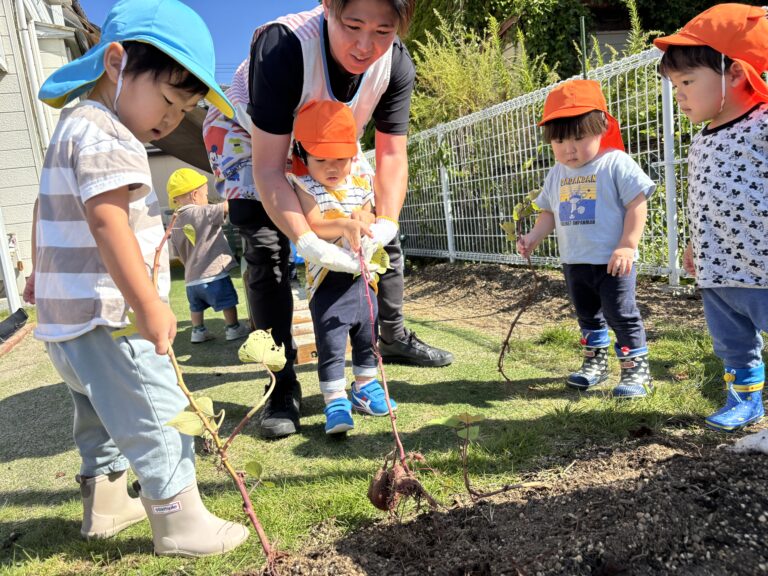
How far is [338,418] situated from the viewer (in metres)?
2.07

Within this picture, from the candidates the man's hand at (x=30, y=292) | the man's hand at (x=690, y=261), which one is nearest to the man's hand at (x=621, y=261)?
the man's hand at (x=690, y=261)

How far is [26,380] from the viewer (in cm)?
348

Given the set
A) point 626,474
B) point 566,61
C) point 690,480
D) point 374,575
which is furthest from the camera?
point 566,61

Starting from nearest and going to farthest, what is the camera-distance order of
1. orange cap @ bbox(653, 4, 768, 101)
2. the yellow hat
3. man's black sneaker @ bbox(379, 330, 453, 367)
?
orange cap @ bbox(653, 4, 768, 101) < man's black sneaker @ bbox(379, 330, 453, 367) < the yellow hat

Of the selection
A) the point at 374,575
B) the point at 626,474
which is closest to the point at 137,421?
the point at 374,575

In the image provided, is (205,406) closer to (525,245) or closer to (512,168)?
(525,245)

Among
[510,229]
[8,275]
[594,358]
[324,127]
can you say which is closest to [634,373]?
[594,358]

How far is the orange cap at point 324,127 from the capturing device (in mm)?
2023

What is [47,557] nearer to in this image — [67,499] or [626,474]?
[67,499]

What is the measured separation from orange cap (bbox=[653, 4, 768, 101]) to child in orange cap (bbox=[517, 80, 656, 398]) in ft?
1.66

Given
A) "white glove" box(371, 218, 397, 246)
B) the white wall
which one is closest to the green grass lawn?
"white glove" box(371, 218, 397, 246)

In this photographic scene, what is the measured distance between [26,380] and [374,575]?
3204mm

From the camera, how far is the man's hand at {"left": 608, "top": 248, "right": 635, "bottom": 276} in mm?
2232

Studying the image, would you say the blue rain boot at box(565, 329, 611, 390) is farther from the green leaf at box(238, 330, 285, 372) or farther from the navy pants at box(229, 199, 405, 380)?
the green leaf at box(238, 330, 285, 372)
